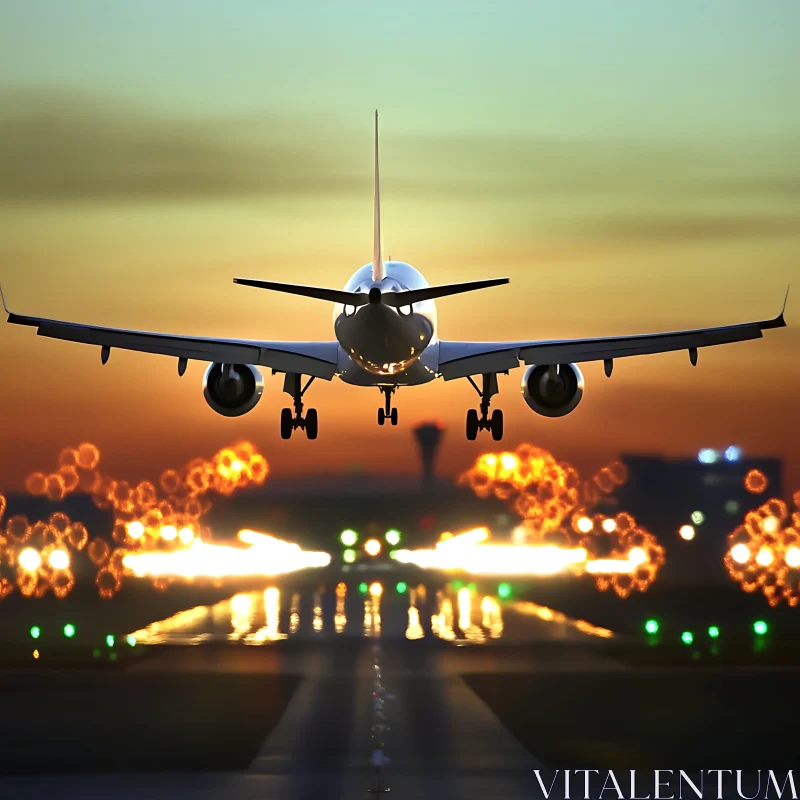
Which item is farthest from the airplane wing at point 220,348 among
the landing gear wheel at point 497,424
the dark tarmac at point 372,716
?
the dark tarmac at point 372,716

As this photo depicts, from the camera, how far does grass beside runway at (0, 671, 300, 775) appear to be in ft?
112

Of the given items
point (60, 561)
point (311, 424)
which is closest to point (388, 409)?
point (311, 424)

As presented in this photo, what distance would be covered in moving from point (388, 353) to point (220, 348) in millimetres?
10462

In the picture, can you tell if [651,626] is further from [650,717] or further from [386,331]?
[650,717]

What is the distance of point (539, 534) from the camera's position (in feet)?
607

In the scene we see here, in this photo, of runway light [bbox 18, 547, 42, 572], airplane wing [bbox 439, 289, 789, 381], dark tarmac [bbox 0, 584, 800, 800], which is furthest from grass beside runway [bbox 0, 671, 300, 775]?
runway light [bbox 18, 547, 42, 572]

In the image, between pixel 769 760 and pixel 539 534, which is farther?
pixel 539 534

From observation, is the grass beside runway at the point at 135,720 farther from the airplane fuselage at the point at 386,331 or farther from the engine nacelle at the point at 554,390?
the engine nacelle at the point at 554,390

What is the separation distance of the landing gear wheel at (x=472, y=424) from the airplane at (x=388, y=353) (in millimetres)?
48

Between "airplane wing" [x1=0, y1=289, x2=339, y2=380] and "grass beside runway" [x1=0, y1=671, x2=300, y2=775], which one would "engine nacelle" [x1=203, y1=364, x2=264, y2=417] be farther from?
"grass beside runway" [x1=0, y1=671, x2=300, y2=775]

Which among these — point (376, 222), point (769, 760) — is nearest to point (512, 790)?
point (769, 760)

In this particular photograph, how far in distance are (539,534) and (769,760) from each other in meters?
152

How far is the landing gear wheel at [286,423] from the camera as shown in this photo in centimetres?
6366

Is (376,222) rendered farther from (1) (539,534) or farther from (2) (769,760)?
(1) (539,534)
